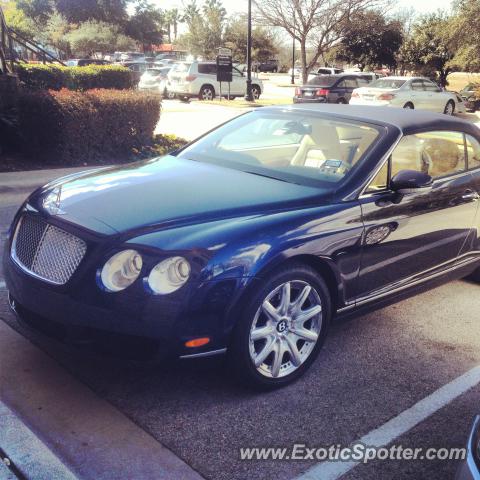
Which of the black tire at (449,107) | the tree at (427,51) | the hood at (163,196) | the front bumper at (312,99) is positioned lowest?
the black tire at (449,107)

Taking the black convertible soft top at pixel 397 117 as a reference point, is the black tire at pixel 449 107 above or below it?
below

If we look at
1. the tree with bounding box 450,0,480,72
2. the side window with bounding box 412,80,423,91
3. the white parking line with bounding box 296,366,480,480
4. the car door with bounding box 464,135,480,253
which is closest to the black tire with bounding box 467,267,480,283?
the car door with bounding box 464,135,480,253

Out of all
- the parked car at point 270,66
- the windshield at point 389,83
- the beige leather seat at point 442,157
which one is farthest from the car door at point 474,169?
the parked car at point 270,66

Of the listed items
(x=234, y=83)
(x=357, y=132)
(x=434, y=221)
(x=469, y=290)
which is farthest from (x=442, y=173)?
(x=234, y=83)

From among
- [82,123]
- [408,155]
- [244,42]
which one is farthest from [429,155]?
[244,42]

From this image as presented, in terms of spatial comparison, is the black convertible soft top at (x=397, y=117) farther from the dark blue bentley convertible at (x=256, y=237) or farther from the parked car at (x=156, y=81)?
the parked car at (x=156, y=81)

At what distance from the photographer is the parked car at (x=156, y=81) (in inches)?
1041

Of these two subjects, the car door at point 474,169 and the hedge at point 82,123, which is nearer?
the car door at point 474,169

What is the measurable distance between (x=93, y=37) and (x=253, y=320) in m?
57.2

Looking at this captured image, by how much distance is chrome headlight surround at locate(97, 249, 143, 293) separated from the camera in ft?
9.48

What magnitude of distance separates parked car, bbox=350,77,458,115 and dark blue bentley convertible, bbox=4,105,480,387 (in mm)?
17338

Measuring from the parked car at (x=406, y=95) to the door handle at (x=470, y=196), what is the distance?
55.8 ft

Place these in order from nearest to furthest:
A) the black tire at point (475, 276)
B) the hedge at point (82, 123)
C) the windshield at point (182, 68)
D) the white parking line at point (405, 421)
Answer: the white parking line at point (405, 421) → the black tire at point (475, 276) → the hedge at point (82, 123) → the windshield at point (182, 68)

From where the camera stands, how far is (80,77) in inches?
605
